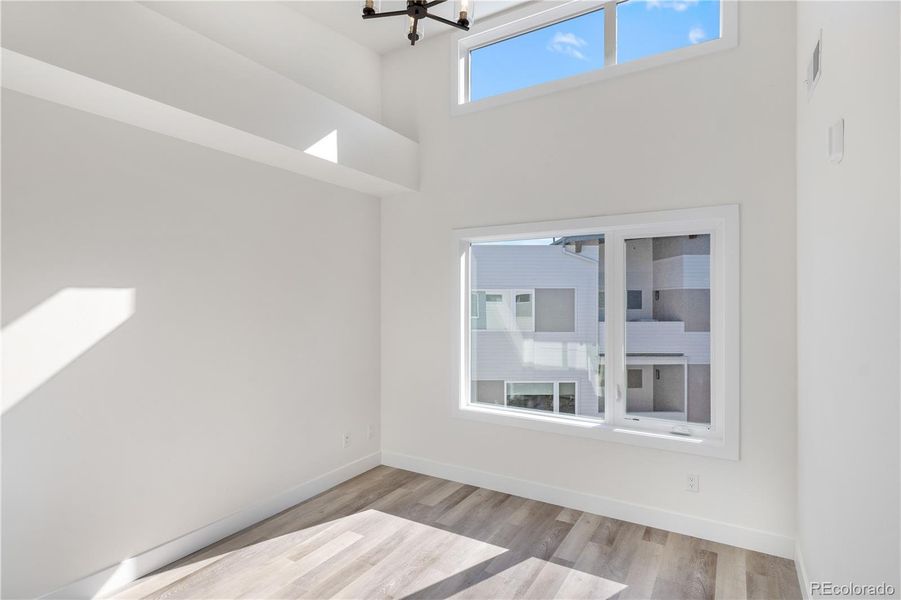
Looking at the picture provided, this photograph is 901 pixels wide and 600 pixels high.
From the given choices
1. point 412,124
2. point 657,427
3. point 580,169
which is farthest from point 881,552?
point 412,124

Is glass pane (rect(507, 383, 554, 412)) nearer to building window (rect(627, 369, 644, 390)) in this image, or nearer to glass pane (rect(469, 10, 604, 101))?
building window (rect(627, 369, 644, 390))

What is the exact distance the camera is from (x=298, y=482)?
331 cm

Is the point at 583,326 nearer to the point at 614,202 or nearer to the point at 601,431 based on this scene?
the point at 601,431

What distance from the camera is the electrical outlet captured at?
9.00 ft

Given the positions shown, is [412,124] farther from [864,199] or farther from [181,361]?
[864,199]

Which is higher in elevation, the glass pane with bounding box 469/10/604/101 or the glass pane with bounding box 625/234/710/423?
the glass pane with bounding box 469/10/604/101

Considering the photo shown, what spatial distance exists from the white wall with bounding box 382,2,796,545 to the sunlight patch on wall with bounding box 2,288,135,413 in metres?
2.11

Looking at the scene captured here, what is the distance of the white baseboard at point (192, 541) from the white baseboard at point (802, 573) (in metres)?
2.97

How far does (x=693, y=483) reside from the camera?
2.76 meters

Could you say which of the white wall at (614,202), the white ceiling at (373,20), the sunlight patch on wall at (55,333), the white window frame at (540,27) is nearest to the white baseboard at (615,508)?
the white wall at (614,202)

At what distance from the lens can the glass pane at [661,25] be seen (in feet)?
9.12

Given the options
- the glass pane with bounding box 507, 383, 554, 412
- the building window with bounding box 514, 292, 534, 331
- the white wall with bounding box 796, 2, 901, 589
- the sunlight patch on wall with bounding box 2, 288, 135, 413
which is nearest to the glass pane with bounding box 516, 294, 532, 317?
the building window with bounding box 514, 292, 534, 331

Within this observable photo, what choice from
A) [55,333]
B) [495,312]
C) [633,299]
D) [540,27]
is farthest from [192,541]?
[540,27]

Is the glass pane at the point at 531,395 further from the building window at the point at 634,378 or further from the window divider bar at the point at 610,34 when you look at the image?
the window divider bar at the point at 610,34
